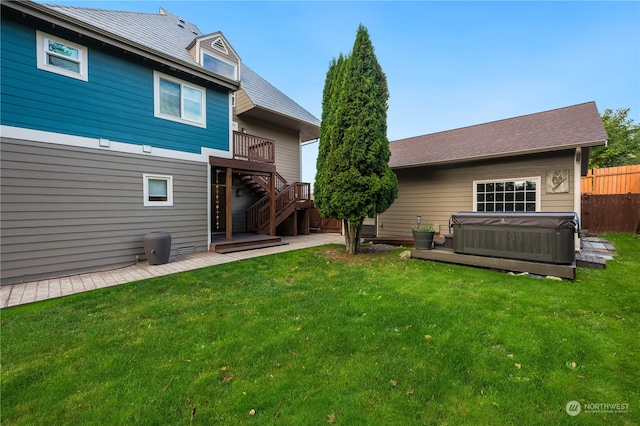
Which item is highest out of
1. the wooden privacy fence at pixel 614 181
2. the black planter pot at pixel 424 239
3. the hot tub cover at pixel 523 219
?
the wooden privacy fence at pixel 614 181

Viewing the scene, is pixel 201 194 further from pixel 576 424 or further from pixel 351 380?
pixel 576 424

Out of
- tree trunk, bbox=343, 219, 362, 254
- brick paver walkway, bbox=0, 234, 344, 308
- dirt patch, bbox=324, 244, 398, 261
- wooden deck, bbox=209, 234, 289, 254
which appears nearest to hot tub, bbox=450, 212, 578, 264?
dirt patch, bbox=324, 244, 398, 261

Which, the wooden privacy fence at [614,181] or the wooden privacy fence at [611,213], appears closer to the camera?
the wooden privacy fence at [611,213]

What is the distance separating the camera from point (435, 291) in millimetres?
4305

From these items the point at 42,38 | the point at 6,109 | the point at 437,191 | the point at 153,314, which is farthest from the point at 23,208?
the point at 437,191

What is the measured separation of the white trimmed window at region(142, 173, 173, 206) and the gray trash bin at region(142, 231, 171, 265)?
1065mm

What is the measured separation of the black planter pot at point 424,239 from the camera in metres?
6.83

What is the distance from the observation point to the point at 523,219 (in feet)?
17.6

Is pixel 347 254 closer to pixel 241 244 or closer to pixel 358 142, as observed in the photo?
pixel 358 142

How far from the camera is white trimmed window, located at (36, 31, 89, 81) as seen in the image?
17.6 ft

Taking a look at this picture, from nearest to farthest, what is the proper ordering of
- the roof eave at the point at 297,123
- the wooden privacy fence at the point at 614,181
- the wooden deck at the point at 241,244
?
the wooden deck at the point at 241,244 < the wooden privacy fence at the point at 614,181 < the roof eave at the point at 297,123

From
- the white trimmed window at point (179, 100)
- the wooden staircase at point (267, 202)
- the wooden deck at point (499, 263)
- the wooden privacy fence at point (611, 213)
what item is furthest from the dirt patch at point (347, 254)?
the wooden privacy fence at point (611, 213)

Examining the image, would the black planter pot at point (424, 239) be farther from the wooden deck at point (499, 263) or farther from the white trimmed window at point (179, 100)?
the white trimmed window at point (179, 100)

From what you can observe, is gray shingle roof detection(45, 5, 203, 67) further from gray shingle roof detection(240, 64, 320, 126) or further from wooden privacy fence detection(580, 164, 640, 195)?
wooden privacy fence detection(580, 164, 640, 195)
